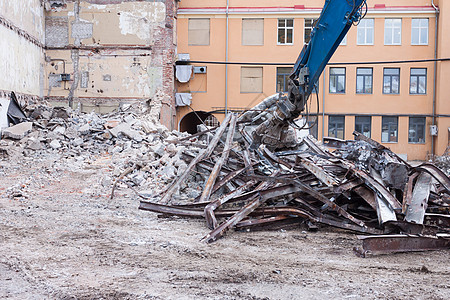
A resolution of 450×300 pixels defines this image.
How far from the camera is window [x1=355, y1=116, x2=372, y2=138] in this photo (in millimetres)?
24594

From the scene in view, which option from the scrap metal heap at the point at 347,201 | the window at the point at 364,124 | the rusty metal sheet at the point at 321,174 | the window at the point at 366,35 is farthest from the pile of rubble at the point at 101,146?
the window at the point at 366,35

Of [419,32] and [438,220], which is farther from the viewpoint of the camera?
[419,32]

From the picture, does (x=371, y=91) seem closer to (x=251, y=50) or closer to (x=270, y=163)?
(x=251, y=50)

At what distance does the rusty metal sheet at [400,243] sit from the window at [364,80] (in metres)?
20.0

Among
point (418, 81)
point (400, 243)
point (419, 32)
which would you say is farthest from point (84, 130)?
point (419, 32)

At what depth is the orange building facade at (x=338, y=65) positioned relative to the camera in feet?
79.8

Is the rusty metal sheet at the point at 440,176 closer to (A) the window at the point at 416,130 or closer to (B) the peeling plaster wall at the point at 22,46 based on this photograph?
(B) the peeling plaster wall at the point at 22,46

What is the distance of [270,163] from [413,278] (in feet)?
14.9

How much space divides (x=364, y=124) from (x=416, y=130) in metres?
2.82

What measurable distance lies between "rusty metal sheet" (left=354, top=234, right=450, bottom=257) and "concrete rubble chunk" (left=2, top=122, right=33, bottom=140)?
518 inches

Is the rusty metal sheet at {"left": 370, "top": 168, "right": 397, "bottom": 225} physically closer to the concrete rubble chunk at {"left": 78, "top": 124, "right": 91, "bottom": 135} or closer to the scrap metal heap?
the scrap metal heap

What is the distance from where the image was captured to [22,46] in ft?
62.0

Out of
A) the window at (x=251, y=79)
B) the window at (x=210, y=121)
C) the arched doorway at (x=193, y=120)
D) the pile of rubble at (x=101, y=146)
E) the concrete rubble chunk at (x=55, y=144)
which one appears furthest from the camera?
the window at (x=210, y=121)

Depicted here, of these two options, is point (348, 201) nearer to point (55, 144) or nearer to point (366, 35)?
point (55, 144)
